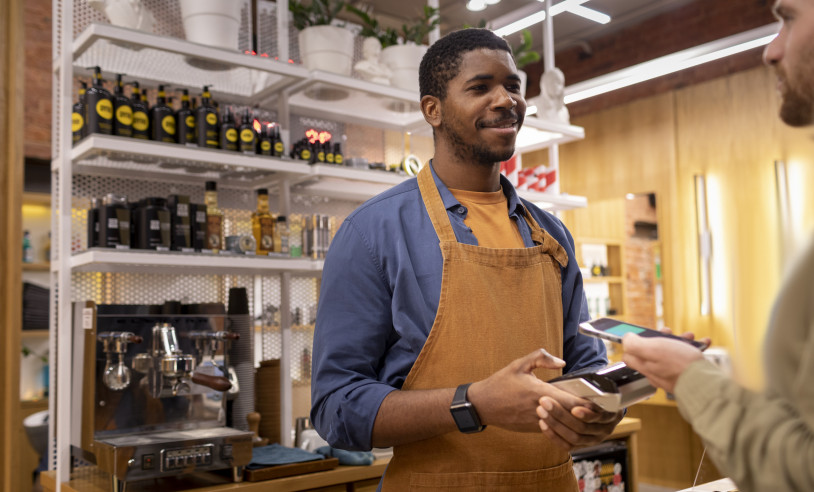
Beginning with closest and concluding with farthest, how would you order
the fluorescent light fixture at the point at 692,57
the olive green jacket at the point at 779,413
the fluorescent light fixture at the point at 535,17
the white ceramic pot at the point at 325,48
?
the olive green jacket at the point at 779,413 < the white ceramic pot at the point at 325,48 < the fluorescent light fixture at the point at 692,57 < the fluorescent light fixture at the point at 535,17

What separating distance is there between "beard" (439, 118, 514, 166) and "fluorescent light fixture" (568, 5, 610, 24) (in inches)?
203

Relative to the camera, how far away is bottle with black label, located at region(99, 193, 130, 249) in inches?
107

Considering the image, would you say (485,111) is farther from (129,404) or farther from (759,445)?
(129,404)

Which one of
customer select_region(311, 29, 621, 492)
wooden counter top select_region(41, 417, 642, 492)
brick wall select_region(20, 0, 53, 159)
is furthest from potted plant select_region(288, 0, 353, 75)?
brick wall select_region(20, 0, 53, 159)

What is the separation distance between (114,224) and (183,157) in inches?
14.7

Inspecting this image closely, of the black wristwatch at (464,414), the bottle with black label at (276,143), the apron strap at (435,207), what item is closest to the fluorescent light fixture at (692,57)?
the bottle with black label at (276,143)

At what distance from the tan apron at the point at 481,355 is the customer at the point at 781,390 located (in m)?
0.57

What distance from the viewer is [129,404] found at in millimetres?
2555

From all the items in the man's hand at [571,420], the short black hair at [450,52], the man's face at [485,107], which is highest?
the short black hair at [450,52]

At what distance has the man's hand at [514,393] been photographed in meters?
1.18

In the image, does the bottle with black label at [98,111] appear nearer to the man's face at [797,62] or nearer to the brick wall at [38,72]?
the man's face at [797,62]

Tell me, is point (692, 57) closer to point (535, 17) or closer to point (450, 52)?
point (535, 17)

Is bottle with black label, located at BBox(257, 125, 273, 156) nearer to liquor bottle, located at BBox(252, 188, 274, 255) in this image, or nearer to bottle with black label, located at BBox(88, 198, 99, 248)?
liquor bottle, located at BBox(252, 188, 274, 255)

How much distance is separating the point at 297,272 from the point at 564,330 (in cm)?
211
